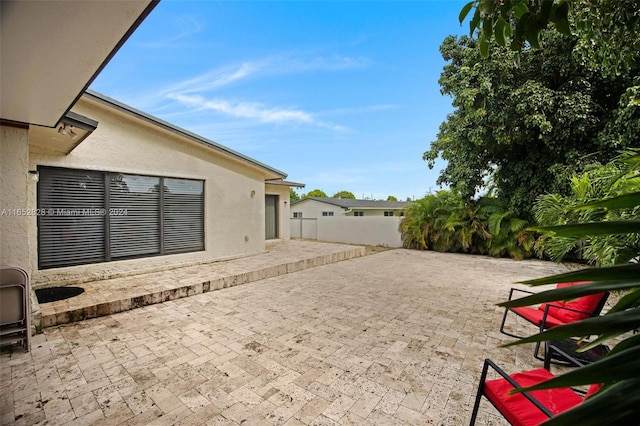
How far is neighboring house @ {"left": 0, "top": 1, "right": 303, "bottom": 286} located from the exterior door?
2967mm

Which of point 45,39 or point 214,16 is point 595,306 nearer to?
point 45,39

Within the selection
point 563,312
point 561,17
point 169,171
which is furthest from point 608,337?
point 169,171

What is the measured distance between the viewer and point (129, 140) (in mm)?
6391

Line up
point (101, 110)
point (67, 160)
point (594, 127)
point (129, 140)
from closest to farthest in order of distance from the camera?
1. point (67, 160)
2. point (101, 110)
3. point (129, 140)
4. point (594, 127)

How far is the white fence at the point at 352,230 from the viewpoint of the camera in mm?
13773

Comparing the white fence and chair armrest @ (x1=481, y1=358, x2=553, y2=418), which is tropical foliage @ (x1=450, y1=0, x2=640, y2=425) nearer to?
chair armrest @ (x1=481, y1=358, x2=553, y2=418)

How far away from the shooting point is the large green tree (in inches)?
308

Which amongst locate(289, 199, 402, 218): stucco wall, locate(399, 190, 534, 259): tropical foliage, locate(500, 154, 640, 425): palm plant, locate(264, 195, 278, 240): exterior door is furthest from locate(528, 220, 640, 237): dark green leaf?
locate(289, 199, 402, 218): stucco wall

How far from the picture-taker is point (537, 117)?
311 inches

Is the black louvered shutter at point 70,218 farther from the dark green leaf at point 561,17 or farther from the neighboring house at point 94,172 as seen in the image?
the dark green leaf at point 561,17

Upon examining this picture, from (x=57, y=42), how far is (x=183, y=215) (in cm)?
545

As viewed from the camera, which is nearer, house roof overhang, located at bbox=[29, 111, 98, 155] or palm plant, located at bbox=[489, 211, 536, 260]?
house roof overhang, located at bbox=[29, 111, 98, 155]

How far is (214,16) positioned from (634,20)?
923cm

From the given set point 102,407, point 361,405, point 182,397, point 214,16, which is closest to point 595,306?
point 361,405
